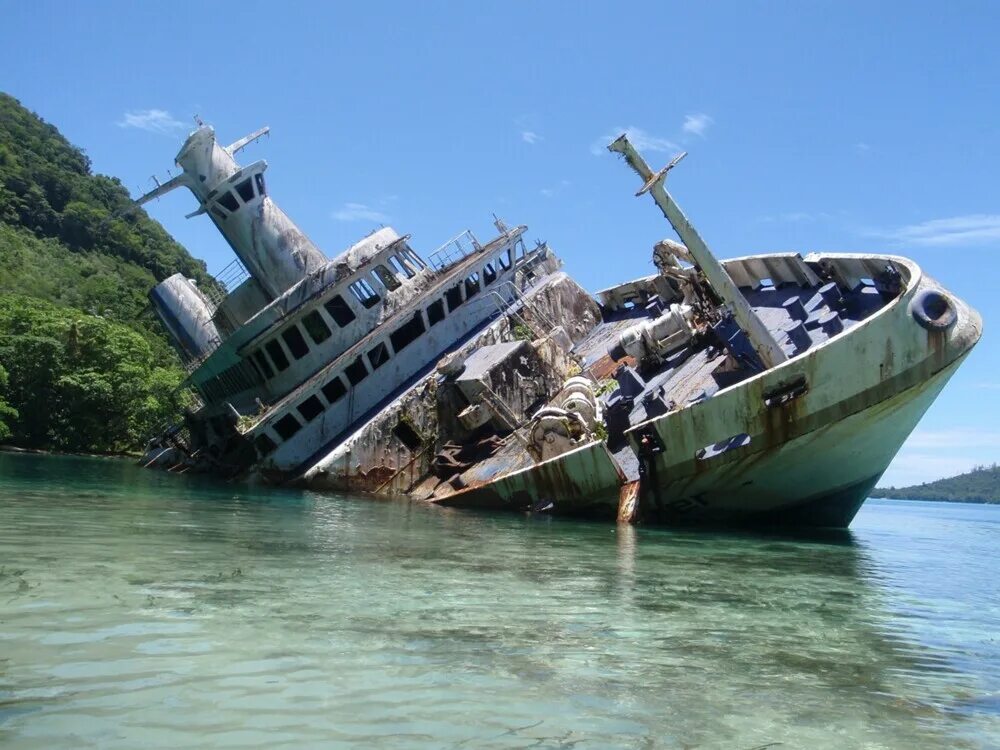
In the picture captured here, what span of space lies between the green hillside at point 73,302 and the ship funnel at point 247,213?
2536 mm

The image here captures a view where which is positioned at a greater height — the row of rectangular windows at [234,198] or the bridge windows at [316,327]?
the row of rectangular windows at [234,198]

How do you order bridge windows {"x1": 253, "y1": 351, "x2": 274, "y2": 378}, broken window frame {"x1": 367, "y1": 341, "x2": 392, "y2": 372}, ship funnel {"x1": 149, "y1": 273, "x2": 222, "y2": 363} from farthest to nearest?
ship funnel {"x1": 149, "y1": 273, "x2": 222, "y2": 363} < bridge windows {"x1": 253, "y1": 351, "x2": 274, "y2": 378} < broken window frame {"x1": 367, "y1": 341, "x2": 392, "y2": 372}

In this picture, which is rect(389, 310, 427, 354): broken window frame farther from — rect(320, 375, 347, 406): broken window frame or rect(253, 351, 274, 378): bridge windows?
rect(253, 351, 274, 378): bridge windows

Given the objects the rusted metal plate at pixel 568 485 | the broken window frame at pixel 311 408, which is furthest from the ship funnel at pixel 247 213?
the rusted metal plate at pixel 568 485

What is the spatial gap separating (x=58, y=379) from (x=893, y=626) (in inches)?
1383

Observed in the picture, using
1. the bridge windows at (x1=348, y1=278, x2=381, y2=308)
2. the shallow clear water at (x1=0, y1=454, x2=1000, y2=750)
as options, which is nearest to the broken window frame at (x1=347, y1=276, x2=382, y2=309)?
the bridge windows at (x1=348, y1=278, x2=381, y2=308)

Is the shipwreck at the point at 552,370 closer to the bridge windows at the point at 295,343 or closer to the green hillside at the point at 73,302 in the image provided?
the bridge windows at the point at 295,343

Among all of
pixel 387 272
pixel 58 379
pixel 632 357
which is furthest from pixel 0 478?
pixel 58 379

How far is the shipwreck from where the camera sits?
1246 centimetres

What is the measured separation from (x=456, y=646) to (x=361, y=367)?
15707 mm

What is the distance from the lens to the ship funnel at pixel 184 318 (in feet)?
85.5

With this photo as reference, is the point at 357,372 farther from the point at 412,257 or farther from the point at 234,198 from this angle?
the point at 234,198

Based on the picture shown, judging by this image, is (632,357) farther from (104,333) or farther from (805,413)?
(104,333)

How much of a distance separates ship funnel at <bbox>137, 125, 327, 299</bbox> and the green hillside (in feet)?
8.32
